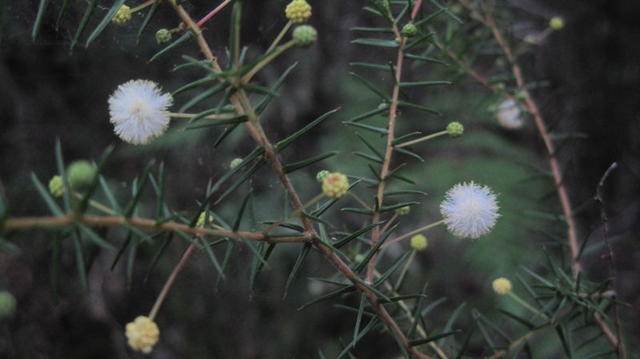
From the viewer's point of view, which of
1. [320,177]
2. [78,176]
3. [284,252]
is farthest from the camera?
[284,252]

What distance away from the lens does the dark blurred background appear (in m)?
3.08

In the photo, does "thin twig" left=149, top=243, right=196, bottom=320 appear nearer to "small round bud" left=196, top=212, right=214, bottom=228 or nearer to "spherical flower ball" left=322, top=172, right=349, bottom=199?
"small round bud" left=196, top=212, right=214, bottom=228

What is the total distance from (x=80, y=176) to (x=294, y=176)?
2587mm

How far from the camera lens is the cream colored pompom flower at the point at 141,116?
106cm

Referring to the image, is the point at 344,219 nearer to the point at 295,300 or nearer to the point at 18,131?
the point at 295,300

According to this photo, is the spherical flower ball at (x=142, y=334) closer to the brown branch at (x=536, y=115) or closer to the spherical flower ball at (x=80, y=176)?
the spherical flower ball at (x=80, y=176)

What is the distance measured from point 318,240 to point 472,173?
2.64 metres

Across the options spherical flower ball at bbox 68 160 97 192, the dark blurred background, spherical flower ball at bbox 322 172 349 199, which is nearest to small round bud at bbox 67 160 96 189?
spherical flower ball at bbox 68 160 97 192

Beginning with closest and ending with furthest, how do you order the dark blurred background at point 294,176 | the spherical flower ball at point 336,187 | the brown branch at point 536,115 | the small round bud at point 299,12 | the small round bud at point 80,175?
the small round bud at point 80,175 < the spherical flower ball at point 336,187 < the small round bud at point 299,12 < the brown branch at point 536,115 < the dark blurred background at point 294,176

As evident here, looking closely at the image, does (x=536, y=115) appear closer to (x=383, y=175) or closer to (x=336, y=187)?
(x=383, y=175)

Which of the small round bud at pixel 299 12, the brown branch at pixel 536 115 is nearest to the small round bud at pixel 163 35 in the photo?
the small round bud at pixel 299 12

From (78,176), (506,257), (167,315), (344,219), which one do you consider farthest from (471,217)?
(167,315)

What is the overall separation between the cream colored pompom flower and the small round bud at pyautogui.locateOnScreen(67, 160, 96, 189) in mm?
264

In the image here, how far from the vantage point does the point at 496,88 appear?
197cm
